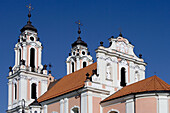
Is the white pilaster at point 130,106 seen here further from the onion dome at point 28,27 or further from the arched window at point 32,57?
the onion dome at point 28,27

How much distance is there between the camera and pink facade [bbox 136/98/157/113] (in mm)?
26719

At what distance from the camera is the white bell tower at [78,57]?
46594 millimetres

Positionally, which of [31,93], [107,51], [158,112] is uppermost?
[107,51]

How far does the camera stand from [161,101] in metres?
26.8

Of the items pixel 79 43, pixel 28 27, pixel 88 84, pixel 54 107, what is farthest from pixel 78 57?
pixel 88 84

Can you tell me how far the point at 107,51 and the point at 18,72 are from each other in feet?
38.2

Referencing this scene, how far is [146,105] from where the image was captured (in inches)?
1058

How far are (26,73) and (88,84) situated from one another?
11.1 m

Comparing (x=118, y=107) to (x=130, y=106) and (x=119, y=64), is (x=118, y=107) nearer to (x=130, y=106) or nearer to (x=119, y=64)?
(x=130, y=106)

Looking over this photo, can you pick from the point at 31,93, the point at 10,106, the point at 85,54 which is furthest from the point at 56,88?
the point at 85,54

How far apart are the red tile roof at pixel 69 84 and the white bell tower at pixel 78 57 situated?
281 inches

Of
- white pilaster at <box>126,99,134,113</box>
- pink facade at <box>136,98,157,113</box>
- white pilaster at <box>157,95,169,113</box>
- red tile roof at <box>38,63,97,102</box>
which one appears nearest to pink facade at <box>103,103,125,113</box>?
white pilaster at <box>126,99,134,113</box>

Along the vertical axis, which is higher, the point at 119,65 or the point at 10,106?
the point at 119,65

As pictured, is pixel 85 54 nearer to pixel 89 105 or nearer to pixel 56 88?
pixel 56 88
